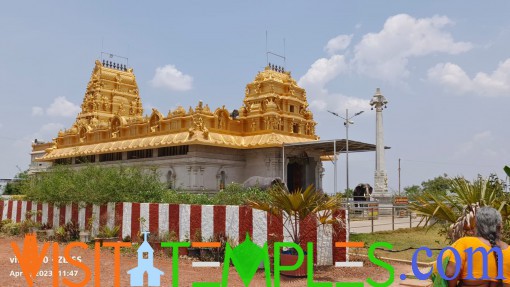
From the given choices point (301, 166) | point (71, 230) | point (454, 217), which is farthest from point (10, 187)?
point (454, 217)

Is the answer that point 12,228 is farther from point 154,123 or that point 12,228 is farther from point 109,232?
point 154,123

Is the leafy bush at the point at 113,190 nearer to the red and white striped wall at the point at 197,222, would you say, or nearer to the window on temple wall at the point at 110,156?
the red and white striped wall at the point at 197,222

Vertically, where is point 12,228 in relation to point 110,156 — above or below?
below

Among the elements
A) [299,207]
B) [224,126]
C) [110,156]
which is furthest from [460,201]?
[110,156]

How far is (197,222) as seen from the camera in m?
14.3

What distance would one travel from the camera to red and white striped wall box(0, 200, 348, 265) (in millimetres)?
12281

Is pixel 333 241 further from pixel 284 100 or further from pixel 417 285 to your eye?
pixel 284 100

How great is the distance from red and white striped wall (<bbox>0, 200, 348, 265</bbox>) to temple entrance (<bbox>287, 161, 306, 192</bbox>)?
2351cm

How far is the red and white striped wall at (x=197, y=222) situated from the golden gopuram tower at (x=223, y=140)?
54.1ft

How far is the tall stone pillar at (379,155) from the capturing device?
121ft

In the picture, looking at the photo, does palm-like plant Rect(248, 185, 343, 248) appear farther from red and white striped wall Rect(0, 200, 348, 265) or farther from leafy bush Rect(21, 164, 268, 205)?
leafy bush Rect(21, 164, 268, 205)

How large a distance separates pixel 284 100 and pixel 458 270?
120 ft

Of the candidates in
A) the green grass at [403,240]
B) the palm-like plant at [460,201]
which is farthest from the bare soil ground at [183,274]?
the palm-like plant at [460,201]

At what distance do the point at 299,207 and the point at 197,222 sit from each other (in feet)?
12.7
